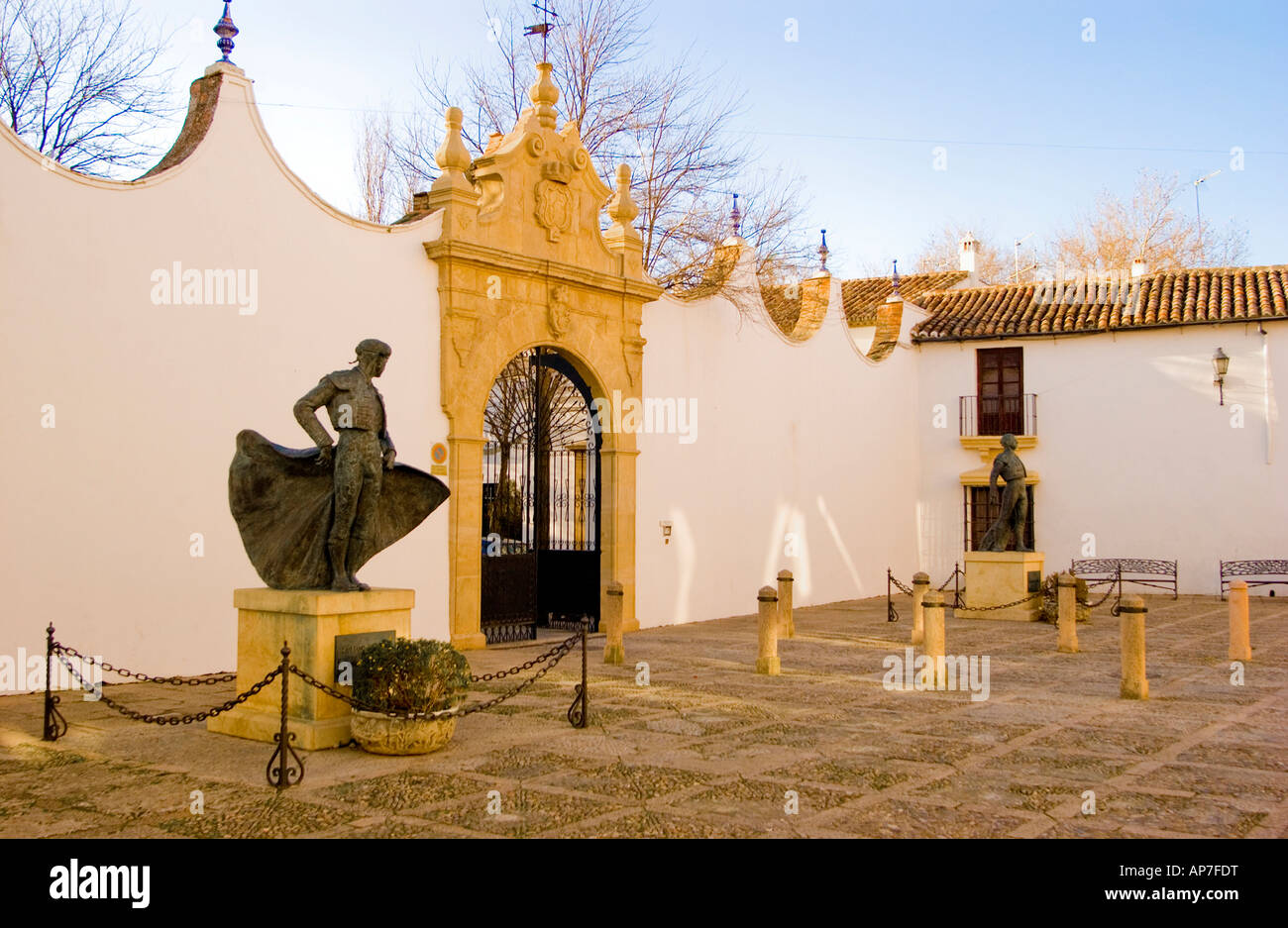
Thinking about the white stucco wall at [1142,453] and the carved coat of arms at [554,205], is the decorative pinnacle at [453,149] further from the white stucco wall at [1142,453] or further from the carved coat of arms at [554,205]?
the white stucco wall at [1142,453]

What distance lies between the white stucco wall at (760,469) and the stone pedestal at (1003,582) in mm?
2977

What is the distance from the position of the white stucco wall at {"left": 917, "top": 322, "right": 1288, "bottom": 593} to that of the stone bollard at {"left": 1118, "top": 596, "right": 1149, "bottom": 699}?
43.7 feet

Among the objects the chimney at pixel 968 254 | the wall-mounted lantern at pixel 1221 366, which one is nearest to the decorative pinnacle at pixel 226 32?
the wall-mounted lantern at pixel 1221 366

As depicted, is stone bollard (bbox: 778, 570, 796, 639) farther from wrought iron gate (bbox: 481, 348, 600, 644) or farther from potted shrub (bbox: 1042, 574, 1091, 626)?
potted shrub (bbox: 1042, 574, 1091, 626)

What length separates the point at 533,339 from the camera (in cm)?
1303

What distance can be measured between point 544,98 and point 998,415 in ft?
42.5

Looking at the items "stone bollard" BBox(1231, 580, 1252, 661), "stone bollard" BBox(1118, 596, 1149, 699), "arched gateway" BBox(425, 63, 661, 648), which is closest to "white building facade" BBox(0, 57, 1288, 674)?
"arched gateway" BBox(425, 63, 661, 648)

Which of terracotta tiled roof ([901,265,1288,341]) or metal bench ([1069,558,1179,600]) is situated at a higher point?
terracotta tiled roof ([901,265,1288,341])

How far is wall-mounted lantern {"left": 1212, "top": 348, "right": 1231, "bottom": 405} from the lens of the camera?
20828mm

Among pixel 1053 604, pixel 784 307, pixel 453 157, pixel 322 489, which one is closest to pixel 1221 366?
pixel 1053 604

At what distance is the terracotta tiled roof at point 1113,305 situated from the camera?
21297 millimetres

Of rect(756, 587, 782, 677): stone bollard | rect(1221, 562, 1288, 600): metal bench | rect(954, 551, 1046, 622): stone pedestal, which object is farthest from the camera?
rect(1221, 562, 1288, 600): metal bench
